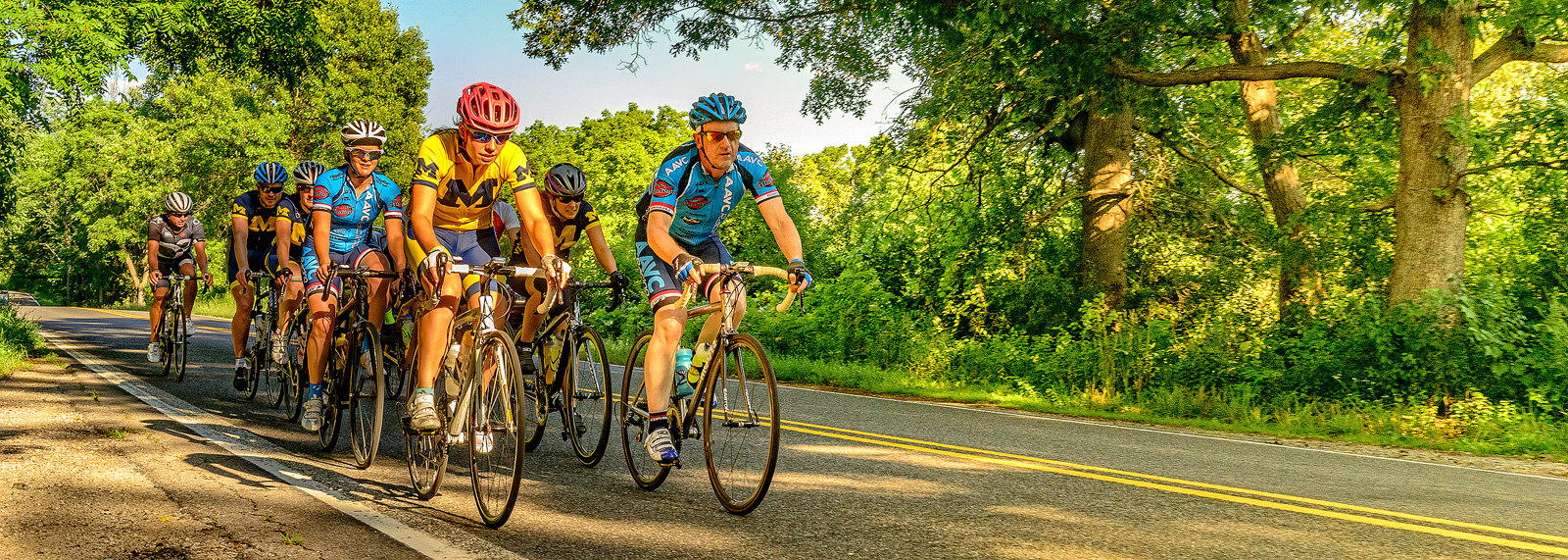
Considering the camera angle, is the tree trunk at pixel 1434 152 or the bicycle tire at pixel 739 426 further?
the tree trunk at pixel 1434 152

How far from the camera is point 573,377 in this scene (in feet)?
22.0

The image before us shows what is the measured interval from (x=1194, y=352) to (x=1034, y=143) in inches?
209

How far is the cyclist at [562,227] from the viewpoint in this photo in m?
6.97

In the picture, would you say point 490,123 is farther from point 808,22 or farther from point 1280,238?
point 808,22

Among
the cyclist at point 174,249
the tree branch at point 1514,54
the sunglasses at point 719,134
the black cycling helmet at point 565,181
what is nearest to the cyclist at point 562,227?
the black cycling helmet at point 565,181

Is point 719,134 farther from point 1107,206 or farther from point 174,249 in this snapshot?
point 1107,206

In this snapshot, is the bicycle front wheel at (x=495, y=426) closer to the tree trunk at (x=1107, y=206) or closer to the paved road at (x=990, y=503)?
the paved road at (x=990, y=503)

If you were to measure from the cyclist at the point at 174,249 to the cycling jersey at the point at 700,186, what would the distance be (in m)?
7.58

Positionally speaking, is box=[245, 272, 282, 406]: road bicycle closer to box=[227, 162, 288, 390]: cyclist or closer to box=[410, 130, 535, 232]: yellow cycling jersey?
box=[227, 162, 288, 390]: cyclist

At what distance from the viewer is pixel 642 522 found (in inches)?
197

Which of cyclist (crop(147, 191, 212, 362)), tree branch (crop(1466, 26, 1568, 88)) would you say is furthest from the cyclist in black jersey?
tree branch (crop(1466, 26, 1568, 88))

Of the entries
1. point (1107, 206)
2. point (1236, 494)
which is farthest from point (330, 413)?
point (1107, 206)

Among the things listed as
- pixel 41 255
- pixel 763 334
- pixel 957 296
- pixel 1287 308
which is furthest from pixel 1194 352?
pixel 41 255

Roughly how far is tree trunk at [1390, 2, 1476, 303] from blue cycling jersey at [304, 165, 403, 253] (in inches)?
465
